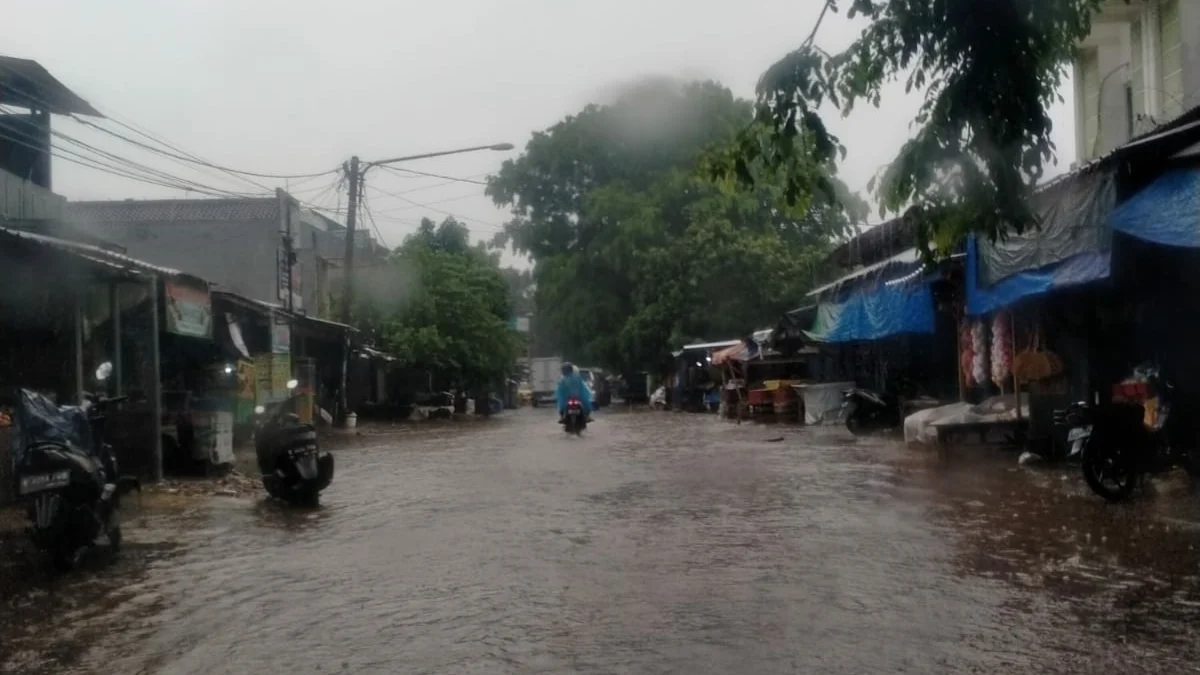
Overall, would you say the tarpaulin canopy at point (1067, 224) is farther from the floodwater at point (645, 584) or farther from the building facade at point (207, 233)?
the building facade at point (207, 233)

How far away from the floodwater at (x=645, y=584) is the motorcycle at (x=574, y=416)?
39.9 feet

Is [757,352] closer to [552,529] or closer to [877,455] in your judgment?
[877,455]

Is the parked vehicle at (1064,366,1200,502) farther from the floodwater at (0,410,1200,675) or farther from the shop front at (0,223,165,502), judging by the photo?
the shop front at (0,223,165,502)

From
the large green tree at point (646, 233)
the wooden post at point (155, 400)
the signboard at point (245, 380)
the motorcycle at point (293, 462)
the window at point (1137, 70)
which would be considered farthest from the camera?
the large green tree at point (646, 233)

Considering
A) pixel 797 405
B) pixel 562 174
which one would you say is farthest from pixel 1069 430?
pixel 562 174

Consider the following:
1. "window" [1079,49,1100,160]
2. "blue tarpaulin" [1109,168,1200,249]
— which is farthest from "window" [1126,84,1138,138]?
"blue tarpaulin" [1109,168,1200,249]

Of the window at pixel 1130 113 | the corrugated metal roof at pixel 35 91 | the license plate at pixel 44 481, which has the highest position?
the corrugated metal roof at pixel 35 91

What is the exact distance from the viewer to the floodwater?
19.6 ft

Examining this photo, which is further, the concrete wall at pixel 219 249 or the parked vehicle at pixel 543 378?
the parked vehicle at pixel 543 378

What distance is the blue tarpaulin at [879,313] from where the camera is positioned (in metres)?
21.3

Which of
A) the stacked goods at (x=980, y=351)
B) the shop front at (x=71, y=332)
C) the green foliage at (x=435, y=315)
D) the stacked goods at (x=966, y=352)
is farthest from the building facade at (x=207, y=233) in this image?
the stacked goods at (x=980, y=351)

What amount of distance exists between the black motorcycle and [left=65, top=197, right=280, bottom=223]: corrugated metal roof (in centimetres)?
2261

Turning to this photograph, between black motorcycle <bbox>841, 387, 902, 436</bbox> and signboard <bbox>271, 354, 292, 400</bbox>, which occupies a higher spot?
signboard <bbox>271, 354, 292, 400</bbox>

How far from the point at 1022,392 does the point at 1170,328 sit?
158 inches
